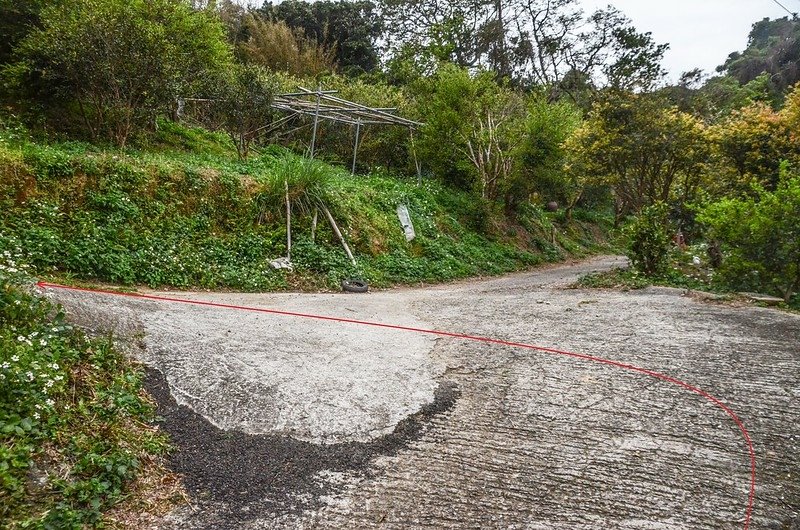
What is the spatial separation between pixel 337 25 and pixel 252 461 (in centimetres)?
2384

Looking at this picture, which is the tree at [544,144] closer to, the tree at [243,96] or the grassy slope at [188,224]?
the grassy slope at [188,224]

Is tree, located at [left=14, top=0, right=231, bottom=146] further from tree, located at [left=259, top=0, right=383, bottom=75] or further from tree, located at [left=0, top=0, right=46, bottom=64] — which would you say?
tree, located at [left=259, top=0, right=383, bottom=75]

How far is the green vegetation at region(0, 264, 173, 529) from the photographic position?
187cm

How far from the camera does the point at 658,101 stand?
8852mm

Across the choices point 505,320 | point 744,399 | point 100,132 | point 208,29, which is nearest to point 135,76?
point 100,132

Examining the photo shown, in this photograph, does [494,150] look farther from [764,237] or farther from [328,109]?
[764,237]

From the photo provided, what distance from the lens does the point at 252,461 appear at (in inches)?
95.4

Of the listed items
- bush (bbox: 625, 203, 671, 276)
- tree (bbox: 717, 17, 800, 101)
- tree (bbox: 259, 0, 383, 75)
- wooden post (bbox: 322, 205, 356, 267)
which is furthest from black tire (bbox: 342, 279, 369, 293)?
tree (bbox: 717, 17, 800, 101)

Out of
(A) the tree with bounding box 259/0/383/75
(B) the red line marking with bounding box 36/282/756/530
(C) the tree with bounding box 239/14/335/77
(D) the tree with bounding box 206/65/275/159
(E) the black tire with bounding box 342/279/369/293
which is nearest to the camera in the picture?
(B) the red line marking with bounding box 36/282/756/530

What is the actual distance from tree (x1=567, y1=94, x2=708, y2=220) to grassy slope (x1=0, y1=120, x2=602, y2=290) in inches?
130

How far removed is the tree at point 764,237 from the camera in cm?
548

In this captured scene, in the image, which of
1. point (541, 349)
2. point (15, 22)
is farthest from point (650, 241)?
point (15, 22)

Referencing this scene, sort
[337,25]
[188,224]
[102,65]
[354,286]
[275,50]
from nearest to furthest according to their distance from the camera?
[188,224] → [102,65] → [354,286] → [275,50] → [337,25]

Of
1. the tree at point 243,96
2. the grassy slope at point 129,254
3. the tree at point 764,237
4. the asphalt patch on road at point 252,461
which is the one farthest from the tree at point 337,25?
the asphalt patch on road at point 252,461
